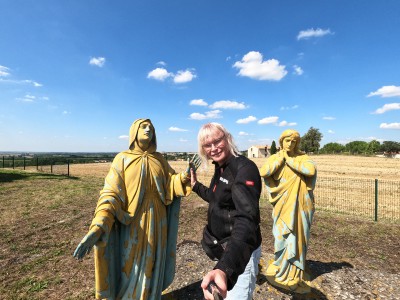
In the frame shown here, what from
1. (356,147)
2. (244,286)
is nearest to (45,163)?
(244,286)

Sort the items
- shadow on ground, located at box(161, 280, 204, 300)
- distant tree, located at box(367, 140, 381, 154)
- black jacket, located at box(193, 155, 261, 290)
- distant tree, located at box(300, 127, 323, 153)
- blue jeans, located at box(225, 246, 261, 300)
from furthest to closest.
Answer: distant tree, located at box(367, 140, 381, 154) → distant tree, located at box(300, 127, 323, 153) → shadow on ground, located at box(161, 280, 204, 300) → blue jeans, located at box(225, 246, 261, 300) → black jacket, located at box(193, 155, 261, 290)

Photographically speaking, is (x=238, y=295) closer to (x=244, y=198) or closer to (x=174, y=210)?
(x=244, y=198)

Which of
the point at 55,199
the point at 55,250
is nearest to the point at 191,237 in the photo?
the point at 55,250

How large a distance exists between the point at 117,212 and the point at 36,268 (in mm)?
4084

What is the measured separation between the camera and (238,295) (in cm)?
216

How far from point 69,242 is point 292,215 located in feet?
20.0

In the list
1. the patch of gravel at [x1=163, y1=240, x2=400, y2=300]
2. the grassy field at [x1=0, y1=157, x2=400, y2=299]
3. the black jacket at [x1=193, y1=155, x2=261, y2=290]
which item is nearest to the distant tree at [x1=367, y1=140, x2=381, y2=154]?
the grassy field at [x1=0, y1=157, x2=400, y2=299]

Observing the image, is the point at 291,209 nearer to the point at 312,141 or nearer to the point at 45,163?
the point at 45,163

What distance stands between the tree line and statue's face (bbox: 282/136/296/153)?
57.1 m

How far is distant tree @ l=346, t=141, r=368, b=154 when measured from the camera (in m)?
107

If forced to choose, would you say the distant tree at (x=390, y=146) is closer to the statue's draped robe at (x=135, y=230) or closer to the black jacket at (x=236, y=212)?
the statue's draped robe at (x=135, y=230)

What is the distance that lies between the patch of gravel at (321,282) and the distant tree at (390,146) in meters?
126

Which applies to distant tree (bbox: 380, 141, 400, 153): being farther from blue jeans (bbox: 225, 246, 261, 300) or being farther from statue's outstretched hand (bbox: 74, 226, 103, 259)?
statue's outstretched hand (bbox: 74, 226, 103, 259)

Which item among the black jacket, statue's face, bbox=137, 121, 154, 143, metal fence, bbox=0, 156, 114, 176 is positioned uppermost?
statue's face, bbox=137, 121, 154, 143
